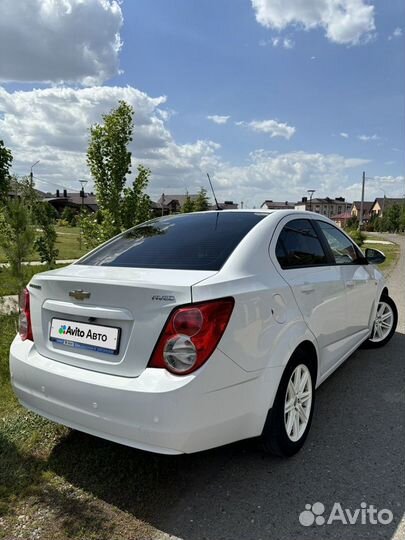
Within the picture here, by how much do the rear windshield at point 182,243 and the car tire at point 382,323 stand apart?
282 cm

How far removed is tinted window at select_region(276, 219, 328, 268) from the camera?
10.0 ft

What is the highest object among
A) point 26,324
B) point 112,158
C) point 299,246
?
point 112,158

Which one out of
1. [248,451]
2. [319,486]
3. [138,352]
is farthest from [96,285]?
[319,486]

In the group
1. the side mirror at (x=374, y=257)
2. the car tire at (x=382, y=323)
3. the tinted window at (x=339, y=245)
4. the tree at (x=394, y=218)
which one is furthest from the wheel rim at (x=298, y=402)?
the tree at (x=394, y=218)

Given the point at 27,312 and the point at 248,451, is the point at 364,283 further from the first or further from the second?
the point at 27,312

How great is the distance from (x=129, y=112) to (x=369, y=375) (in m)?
4.74

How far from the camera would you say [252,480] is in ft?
Answer: 8.81

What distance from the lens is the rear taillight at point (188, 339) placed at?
7.16 ft

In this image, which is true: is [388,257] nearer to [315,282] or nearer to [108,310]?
[315,282]

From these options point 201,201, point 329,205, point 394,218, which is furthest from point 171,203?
point 329,205

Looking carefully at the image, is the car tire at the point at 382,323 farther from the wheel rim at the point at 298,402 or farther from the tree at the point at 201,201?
the tree at the point at 201,201

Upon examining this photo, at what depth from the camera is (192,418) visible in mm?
2166

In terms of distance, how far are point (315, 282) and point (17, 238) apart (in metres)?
3.86

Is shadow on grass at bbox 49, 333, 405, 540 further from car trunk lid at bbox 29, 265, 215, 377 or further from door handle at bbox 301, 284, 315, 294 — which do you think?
door handle at bbox 301, 284, 315, 294
